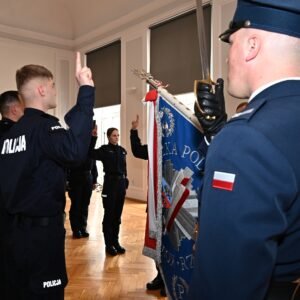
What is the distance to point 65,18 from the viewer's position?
→ 29.5 feet

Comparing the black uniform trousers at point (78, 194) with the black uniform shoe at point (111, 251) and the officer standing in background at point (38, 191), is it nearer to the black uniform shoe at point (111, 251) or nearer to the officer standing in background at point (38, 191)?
the black uniform shoe at point (111, 251)

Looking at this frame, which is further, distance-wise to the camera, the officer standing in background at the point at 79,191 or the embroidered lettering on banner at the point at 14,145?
the officer standing in background at the point at 79,191

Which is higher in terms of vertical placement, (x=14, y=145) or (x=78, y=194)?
(x=14, y=145)

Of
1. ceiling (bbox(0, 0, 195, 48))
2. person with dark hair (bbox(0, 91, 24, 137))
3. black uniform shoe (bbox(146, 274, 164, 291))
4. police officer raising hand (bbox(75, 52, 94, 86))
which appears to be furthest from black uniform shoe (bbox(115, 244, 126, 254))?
ceiling (bbox(0, 0, 195, 48))

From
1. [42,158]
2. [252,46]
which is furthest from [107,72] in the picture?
[252,46]

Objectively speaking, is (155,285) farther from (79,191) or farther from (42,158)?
(79,191)

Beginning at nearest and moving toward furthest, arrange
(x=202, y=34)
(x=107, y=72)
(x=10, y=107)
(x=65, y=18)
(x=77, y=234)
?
1. (x=202, y=34)
2. (x=10, y=107)
3. (x=77, y=234)
4. (x=107, y=72)
5. (x=65, y=18)

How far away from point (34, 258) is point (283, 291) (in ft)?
3.96

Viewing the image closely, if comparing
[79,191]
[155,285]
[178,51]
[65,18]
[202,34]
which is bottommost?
[155,285]

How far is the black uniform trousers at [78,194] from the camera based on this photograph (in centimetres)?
427

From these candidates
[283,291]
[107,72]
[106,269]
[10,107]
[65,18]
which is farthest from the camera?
[65,18]

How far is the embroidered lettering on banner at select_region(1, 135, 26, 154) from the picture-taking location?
1.61 m

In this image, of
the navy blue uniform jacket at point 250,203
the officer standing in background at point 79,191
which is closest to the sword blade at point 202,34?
the navy blue uniform jacket at point 250,203

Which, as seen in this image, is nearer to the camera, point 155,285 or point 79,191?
point 155,285
